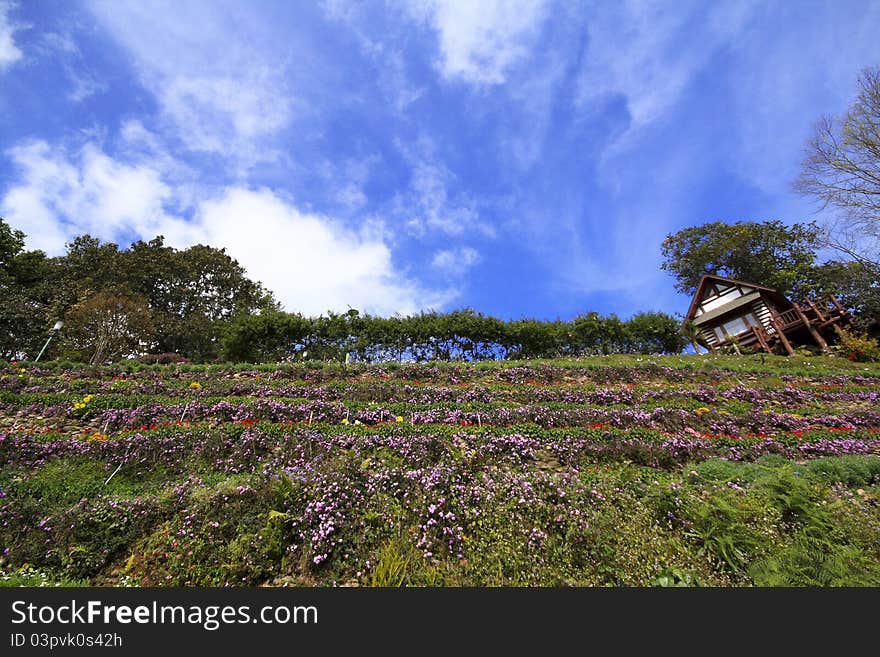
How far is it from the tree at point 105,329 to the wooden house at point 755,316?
39730 mm

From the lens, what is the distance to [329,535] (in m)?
4.05

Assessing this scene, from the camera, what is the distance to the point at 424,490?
492 cm

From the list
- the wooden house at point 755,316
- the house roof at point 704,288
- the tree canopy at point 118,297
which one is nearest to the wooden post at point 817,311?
the wooden house at point 755,316

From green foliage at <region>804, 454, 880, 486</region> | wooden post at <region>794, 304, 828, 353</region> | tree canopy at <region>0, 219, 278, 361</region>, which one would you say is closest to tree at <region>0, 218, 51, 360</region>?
tree canopy at <region>0, 219, 278, 361</region>

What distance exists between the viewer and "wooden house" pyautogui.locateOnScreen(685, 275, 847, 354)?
914 inches

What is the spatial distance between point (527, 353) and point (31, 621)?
17088 mm

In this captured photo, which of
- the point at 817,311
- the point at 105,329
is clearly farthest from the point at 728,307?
the point at 105,329

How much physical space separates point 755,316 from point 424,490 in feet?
108

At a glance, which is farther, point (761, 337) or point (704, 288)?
point (704, 288)

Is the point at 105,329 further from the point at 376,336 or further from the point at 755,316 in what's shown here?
the point at 755,316

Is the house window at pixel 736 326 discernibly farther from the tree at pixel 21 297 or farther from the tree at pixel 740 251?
the tree at pixel 21 297

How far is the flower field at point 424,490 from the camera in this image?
373 cm

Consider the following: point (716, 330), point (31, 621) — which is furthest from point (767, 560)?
point (716, 330)

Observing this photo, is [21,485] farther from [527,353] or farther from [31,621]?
[527,353]
